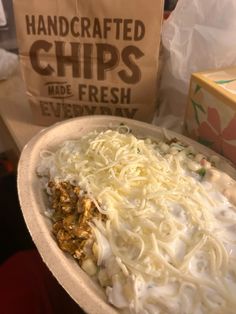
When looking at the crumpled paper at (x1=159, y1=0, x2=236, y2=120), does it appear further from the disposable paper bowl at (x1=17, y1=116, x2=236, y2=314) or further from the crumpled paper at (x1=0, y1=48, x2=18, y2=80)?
the crumpled paper at (x1=0, y1=48, x2=18, y2=80)

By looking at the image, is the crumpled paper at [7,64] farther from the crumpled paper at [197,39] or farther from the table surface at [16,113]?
the crumpled paper at [197,39]

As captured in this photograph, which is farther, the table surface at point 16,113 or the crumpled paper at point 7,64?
the crumpled paper at point 7,64

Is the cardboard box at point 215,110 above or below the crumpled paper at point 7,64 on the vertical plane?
above

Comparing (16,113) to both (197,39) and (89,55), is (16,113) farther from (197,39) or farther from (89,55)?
(197,39)

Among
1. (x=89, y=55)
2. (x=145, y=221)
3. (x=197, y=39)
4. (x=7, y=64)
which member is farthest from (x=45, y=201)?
(x=7, y=64)

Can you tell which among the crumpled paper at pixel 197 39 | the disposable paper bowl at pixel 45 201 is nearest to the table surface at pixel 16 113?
the disposable paper bowl at pixel 45 201

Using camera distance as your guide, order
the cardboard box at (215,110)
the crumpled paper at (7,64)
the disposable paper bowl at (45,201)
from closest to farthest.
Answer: the disposable paper bowl at (45,201), the cardboard box at (215,110), the crumpled paper at (7,64)
